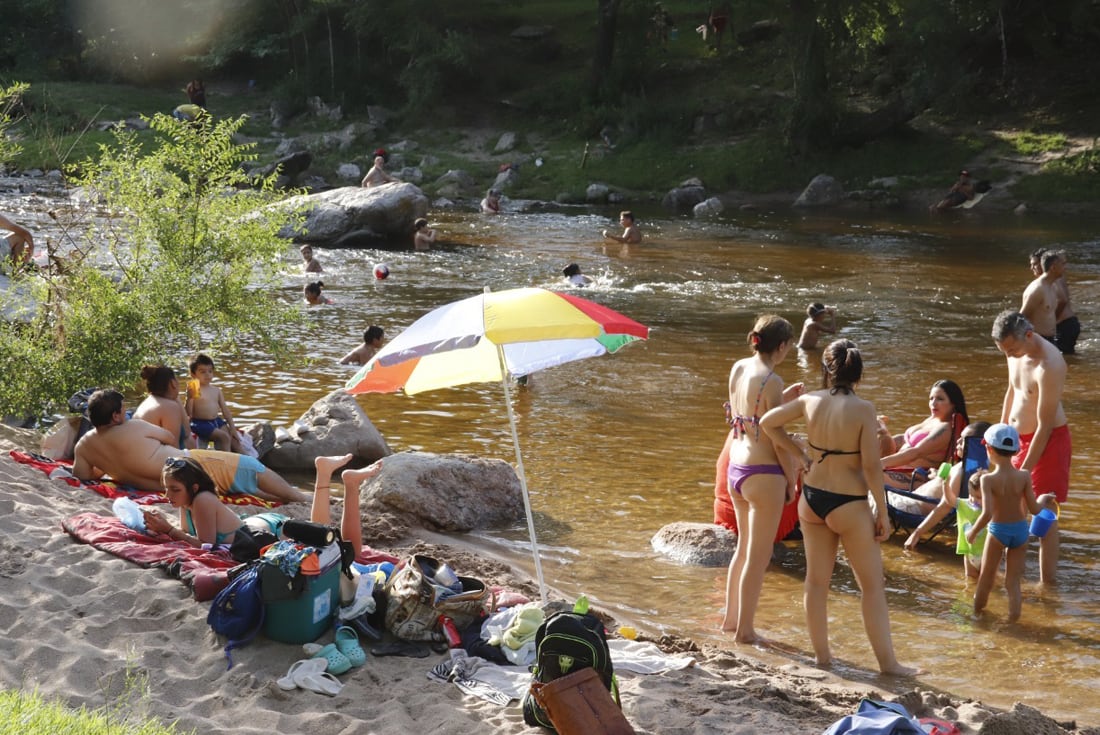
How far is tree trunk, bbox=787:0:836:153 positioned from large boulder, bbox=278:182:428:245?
13476 mm

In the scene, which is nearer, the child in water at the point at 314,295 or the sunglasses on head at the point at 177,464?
the sunglasses on head at the point at 177,464

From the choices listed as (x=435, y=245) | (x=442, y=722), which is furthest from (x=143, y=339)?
(x=435, y=245)

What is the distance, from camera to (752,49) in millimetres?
41938

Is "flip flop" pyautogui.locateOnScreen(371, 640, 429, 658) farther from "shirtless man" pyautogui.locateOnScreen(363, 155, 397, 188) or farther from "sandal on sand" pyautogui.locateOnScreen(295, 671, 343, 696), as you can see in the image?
"shirtless man" pyautogui.locateOnScreen(363, 155, 397, 188)

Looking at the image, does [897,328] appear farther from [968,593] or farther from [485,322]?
[485,322]

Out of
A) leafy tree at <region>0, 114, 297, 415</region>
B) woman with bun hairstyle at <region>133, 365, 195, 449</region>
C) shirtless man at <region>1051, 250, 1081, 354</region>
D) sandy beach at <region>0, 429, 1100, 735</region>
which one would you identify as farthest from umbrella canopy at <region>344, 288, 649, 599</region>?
shirtless man at <region>1051, 250, 1081, 354</region>

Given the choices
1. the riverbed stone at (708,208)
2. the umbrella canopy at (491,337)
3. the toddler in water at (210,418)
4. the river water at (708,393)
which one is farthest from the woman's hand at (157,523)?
the riverbed stone at (708,208)

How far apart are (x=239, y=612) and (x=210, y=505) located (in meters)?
1.45

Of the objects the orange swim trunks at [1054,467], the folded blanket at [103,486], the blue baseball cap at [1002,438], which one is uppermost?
the blue baseball cap at [1002,438]

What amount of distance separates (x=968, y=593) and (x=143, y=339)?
7619 mm

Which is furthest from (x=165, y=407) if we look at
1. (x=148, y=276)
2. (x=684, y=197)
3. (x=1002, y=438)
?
(x=684, y=197)

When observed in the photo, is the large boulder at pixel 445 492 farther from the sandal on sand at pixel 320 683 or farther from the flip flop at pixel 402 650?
the sandal on sand at pixel 320 683

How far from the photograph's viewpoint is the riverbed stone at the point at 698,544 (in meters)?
8.82

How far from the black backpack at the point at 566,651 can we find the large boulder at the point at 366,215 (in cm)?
2135
